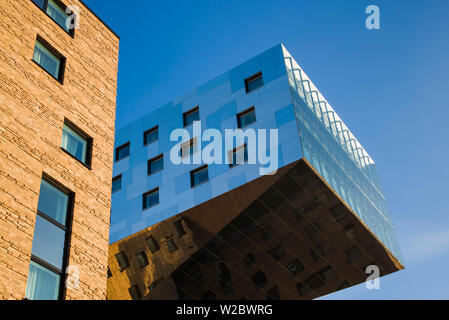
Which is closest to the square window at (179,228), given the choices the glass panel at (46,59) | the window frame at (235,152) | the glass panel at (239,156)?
the window frame at (235,152)

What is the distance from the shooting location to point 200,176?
1439 inches

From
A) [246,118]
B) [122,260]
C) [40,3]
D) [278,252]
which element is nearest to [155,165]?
[122,260]

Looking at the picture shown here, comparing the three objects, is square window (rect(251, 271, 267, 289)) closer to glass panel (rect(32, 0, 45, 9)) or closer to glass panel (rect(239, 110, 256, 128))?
glass panel (rect(239, 110, 256, 128))

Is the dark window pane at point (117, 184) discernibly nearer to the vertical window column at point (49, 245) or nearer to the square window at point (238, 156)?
the square window at point (238, 156)

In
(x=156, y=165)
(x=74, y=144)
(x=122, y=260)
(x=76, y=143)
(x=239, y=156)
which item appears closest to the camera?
(x=74, y=144)

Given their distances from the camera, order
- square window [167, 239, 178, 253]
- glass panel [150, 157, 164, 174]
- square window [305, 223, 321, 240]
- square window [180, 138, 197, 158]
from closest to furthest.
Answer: square window [305, 223, 321, 240], square window [167, 239, 178, 253], square window [180, 138, 197, 158], glass panel [150, 157, 164, 174]

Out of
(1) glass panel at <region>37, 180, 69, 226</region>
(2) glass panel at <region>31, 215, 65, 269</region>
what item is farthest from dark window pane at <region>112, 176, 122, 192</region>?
(2) glass panel at <region>31, 215, 65, 269</region>

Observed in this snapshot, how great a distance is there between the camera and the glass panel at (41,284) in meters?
14.1

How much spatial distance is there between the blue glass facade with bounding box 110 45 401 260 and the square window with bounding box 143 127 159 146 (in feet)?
0.78

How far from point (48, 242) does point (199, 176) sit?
21736 millimetres

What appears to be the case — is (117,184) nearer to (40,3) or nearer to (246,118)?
(246,118)

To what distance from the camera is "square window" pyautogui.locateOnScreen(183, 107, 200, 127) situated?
39500 mm

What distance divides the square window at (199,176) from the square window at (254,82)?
5721mm

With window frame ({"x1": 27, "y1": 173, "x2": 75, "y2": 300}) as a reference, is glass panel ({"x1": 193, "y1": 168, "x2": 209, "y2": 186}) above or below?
above
